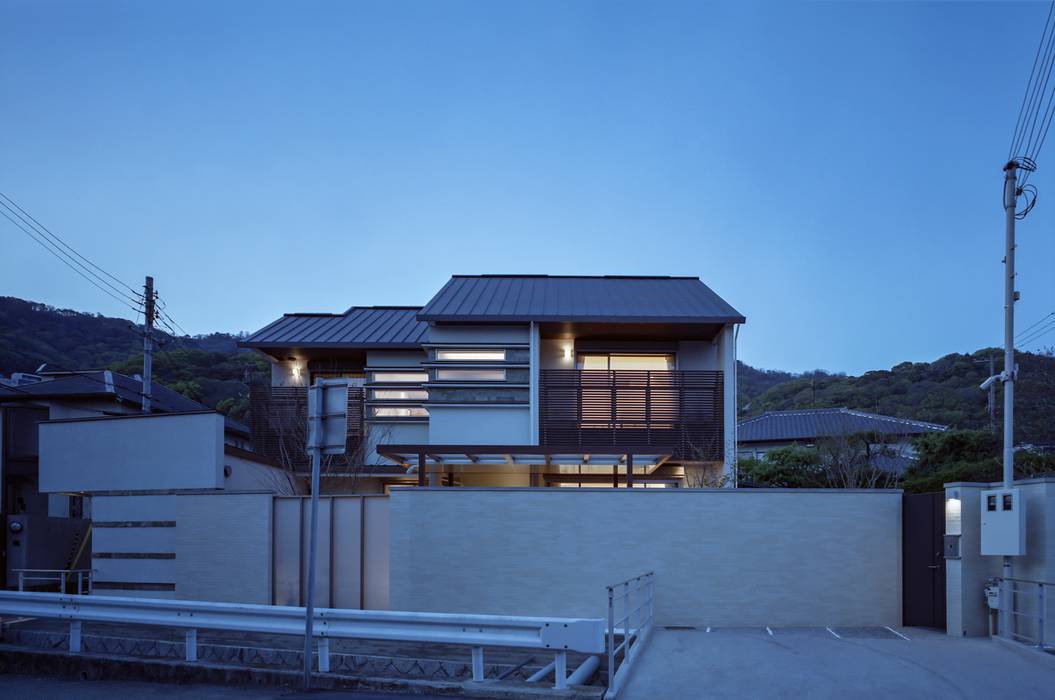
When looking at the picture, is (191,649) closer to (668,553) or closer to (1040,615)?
(668,553)

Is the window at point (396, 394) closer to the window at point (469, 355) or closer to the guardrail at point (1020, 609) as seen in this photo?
the window at point (469, 355)

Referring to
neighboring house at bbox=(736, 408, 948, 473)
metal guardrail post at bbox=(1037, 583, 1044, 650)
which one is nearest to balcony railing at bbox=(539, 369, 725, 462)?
metal guardrail post at bbox=(1037, 583, 1044, 650)

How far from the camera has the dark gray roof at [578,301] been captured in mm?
18938

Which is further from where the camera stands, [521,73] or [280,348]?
[521,73]

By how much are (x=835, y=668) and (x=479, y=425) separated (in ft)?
35.3

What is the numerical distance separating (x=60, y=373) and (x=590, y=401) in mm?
15693

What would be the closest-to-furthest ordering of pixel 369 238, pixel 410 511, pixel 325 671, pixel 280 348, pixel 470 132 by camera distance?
pixel 325 671, pixel 410 511, pixel 280 348, pixel 470 132, pixel 369 238

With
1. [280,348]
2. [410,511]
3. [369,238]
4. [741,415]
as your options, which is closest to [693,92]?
[280,348]

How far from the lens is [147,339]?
26.7 m

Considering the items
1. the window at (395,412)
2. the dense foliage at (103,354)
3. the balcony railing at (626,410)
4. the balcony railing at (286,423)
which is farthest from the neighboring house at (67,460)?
the dense foliage at (103,354)

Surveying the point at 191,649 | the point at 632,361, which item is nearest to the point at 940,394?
the point at 632,361

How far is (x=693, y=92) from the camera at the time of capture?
79.8 feet

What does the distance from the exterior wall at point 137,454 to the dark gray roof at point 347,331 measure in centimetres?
500

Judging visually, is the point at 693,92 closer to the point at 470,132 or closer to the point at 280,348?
the point at 470,132
